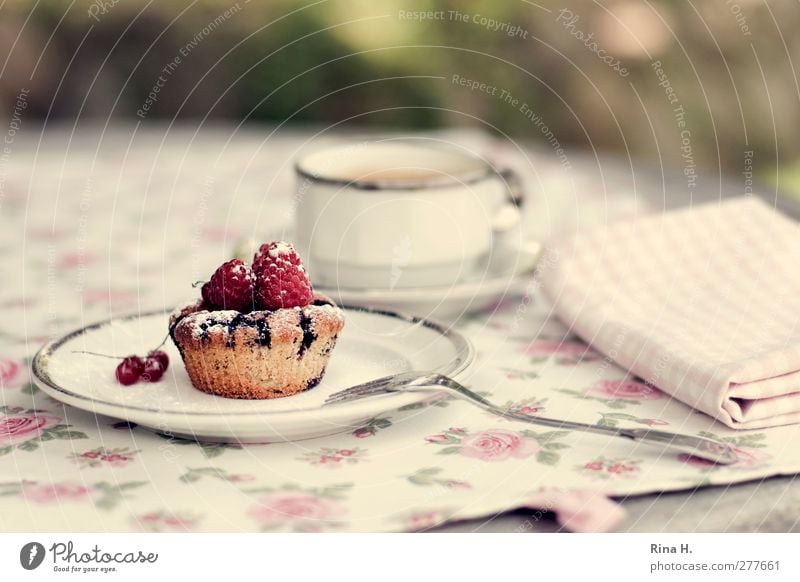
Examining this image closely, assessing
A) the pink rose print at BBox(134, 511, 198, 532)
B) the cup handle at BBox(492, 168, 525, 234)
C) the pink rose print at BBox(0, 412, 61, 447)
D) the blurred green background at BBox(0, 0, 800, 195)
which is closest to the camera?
the pink rose print at BBox(134, 511, 198, 532)

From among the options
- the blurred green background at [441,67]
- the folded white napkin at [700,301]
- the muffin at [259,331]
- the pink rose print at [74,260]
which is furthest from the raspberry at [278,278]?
the blurred green background at [441,67]

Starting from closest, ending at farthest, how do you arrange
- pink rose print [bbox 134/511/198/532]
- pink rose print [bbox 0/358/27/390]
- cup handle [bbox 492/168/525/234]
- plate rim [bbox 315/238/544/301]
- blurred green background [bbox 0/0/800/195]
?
1. pink rose print [bbox 134/511/198/532]
2. pink rose print [bbox 0/358/27/390]
3. plate rim [bbox 315/238/544/301]
4. cup handle [bbox 492/168/525/234]
5. blurred green background [bbox 0/0/800/195]

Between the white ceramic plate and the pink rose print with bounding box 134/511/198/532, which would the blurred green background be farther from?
the pink rose print with bounding box 134/511/198/532

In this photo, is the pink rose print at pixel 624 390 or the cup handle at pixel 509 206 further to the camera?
the cup handle at pixel 509 206

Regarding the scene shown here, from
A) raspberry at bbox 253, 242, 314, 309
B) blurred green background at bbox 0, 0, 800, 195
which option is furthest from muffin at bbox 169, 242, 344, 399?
blurred green background at bbox 0, 0, 800, 195

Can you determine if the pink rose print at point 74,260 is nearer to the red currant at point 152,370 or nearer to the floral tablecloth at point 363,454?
the floral tablecloth at point 363,454

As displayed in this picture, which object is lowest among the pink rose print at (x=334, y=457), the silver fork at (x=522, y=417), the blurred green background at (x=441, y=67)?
the pink rose print at (x=334, y=457)

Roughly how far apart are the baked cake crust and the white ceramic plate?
1cm

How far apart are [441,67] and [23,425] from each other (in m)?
2.97

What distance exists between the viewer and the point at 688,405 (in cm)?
85

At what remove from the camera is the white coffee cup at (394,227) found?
1.13m

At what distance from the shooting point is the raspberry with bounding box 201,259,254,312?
0.87 metres

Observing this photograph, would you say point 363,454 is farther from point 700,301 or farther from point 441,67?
point 441,67
